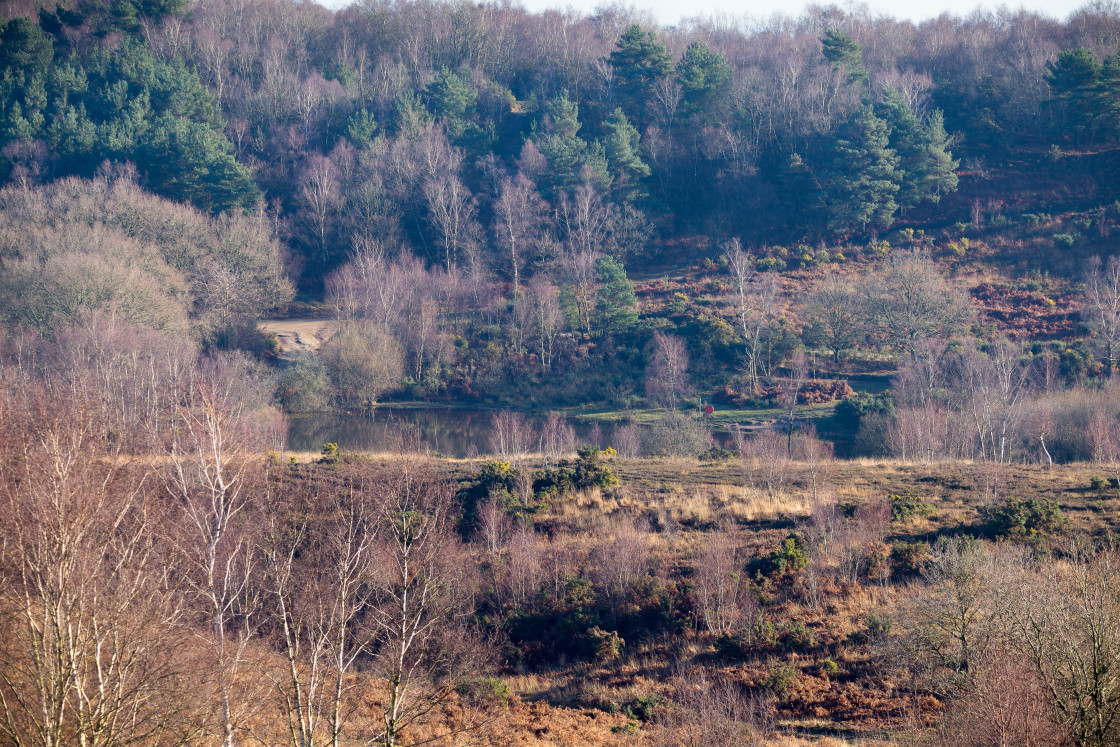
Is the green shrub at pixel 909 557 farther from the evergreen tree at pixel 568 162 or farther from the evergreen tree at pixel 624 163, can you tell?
the evergreen tree at pixel 624 163

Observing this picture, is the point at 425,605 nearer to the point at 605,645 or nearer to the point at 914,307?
the point at 605,645

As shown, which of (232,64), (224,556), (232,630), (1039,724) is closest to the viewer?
(1039,724)

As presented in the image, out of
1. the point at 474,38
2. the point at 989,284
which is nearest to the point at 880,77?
the point at 989,284

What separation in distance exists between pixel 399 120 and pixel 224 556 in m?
66.6

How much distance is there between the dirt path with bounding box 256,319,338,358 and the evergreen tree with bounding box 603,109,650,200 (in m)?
29.0

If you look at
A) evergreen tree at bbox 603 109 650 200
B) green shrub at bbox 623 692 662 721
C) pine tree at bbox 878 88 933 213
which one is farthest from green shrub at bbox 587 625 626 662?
evergreen tree at bbox 603 109 650 200

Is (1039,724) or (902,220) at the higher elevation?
(902,220)

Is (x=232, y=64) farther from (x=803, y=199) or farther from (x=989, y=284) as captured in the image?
(x=989, y=284)

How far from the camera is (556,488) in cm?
2766

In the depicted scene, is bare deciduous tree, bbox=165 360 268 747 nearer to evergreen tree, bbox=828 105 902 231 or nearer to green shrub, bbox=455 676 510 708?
green shrub, bbox=455 676 510 708

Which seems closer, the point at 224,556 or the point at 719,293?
the point at 224,556

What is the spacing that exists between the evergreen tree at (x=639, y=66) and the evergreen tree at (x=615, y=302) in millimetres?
31714

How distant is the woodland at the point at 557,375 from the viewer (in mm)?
14242

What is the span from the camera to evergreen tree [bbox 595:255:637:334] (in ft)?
180
